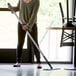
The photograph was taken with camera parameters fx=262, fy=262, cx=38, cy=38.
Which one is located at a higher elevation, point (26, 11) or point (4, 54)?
point (26, 11)

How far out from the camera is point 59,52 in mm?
5598

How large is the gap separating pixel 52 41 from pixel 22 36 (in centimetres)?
102

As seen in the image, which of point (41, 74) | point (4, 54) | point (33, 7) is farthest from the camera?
point (4, 54)

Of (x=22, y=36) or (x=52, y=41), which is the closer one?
(x=22, y=36)

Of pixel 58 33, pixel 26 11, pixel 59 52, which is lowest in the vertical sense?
pixel 59 52

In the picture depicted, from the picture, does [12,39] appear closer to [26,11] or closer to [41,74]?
[26,11]

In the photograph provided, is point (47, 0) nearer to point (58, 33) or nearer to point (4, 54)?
point (58, 33)

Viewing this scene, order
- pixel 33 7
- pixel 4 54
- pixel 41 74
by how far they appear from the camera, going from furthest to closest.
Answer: pixel 4 54 < pixel 33 7 < pixel 41 74

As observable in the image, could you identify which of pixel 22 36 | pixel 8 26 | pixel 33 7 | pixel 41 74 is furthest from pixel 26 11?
pixel 41 74

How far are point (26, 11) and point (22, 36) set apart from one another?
0.48m

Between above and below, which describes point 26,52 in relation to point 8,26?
below

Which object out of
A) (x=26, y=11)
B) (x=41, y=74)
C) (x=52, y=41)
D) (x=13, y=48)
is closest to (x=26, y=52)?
(x=13, y=48)

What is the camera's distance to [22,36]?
4766mm

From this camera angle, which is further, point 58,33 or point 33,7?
point 58,33
